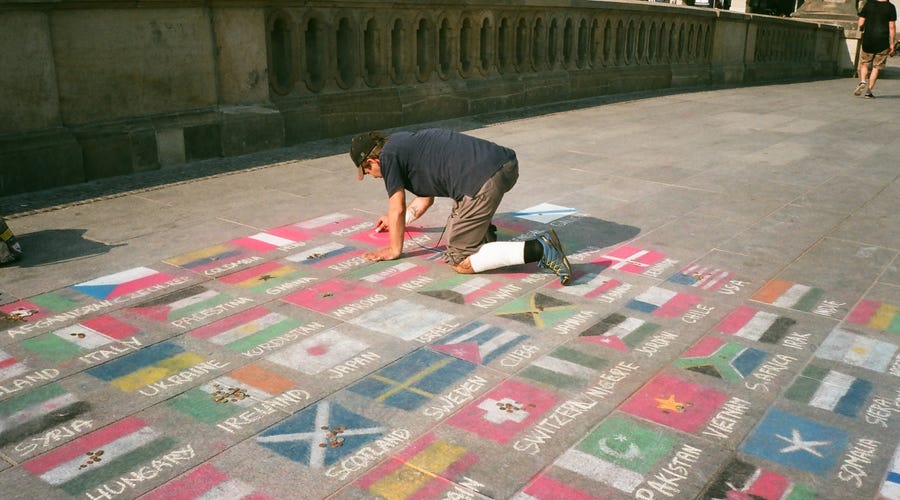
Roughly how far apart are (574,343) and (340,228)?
2.53m

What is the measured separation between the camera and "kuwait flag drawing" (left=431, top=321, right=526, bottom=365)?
418 cm

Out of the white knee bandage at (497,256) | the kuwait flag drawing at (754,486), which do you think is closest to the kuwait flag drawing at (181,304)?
the white knee bandage at (497,256)

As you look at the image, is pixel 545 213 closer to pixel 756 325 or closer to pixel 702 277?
pixel 702 277

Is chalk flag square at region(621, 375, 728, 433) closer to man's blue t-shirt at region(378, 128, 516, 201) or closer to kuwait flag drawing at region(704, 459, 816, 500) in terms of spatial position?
kuwait flag drawing at region(704, 459, 816, 500)

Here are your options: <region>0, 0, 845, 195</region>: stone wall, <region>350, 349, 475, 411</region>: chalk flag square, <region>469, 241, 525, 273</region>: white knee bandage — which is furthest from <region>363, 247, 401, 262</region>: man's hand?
<region>0, 0, 845, 195</region>: stone wall

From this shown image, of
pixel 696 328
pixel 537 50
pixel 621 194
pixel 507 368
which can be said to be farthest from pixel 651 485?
pixel 537 50

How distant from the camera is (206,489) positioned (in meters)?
3.05

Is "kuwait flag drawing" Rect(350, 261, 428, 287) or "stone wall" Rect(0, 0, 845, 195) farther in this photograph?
"stone wall" Rect(0, 0, 845, 195)

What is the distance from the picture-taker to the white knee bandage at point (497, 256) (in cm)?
525

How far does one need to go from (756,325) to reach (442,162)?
6.88 feet

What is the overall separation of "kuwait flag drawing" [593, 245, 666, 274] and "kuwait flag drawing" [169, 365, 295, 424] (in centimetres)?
247

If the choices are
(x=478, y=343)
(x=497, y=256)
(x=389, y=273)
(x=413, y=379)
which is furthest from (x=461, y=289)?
(x=413, y=379)

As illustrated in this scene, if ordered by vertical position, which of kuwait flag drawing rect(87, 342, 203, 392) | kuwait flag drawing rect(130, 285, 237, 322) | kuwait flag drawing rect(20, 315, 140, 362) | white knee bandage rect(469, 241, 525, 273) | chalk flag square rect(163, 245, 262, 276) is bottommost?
kuwait flag drawing rect(87, 342, 203, 392)

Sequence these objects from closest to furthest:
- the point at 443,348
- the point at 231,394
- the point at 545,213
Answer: the point at 231,394, the point at 443,348, the point at 545,213
